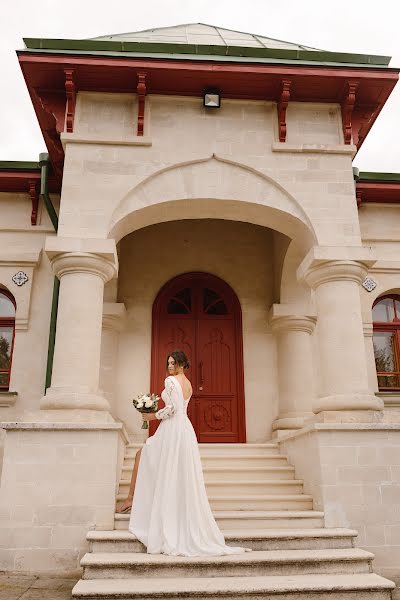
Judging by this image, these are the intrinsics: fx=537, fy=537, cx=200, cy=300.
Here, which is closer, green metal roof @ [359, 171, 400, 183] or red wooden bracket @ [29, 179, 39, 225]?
red wooden bracket @ [29, 179, 39, 225]

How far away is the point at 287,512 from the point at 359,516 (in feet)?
2.62

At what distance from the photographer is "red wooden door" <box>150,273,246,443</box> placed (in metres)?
9.33

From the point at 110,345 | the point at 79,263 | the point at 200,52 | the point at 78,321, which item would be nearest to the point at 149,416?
the point at 78,321

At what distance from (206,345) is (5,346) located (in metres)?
3.44

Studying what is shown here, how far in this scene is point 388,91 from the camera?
7797 millimetres

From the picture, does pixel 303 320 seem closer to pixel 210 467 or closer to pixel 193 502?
pixel 210 467

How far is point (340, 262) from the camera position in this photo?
23.3 feet

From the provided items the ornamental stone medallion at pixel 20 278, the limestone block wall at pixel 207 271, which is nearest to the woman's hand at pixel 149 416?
the limestone block wall at pixel 207 271

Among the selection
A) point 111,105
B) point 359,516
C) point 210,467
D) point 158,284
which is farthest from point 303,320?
point 111,105

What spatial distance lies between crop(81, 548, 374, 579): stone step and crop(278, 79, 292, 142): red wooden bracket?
546 cm

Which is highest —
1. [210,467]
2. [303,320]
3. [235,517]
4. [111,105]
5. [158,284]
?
[111,105]

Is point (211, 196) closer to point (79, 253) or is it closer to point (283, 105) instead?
point (283, 105)

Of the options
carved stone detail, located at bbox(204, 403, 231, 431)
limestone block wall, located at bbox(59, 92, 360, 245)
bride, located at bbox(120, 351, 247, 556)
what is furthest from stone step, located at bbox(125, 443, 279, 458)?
limestone block wall, located at bbox(59, 92, 360, 245)

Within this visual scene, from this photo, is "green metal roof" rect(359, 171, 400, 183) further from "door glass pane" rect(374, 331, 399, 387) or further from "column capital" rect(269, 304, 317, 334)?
"door glass pane" rect(374, 331, 399, 387)
